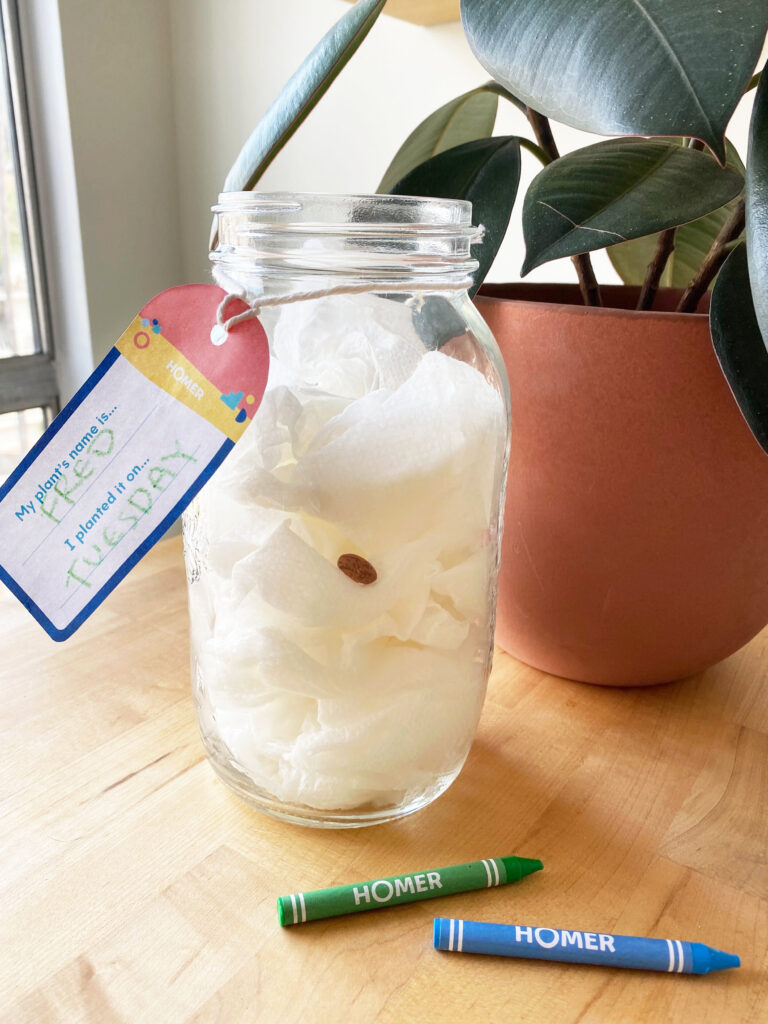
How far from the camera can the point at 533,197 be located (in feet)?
1.34

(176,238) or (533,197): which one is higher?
(533,197)

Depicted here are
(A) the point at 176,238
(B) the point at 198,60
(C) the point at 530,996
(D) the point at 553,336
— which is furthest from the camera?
(A) the point at 176,238

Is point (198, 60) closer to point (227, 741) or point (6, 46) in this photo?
point (6, 46)

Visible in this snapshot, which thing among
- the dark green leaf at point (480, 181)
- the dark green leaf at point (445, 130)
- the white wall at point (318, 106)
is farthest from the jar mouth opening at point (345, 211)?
the white wall at point (318, 106)

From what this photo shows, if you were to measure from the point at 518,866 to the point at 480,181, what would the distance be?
1.17 feet

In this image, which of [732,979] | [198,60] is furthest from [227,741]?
[198,60]

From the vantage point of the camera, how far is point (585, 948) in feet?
1.08

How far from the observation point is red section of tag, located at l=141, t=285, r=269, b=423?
34 cm

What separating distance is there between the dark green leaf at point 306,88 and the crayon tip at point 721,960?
15.4 inches

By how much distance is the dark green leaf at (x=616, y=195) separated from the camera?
383 mm

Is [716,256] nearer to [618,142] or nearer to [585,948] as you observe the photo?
[618,142]

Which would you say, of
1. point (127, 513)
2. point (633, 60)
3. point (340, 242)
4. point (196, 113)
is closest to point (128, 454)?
point (127, 513)

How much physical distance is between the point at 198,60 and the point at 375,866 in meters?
1.31

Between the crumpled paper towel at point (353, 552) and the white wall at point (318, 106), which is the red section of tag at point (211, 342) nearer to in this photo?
the crumpled paper towel at point (353, 552)
